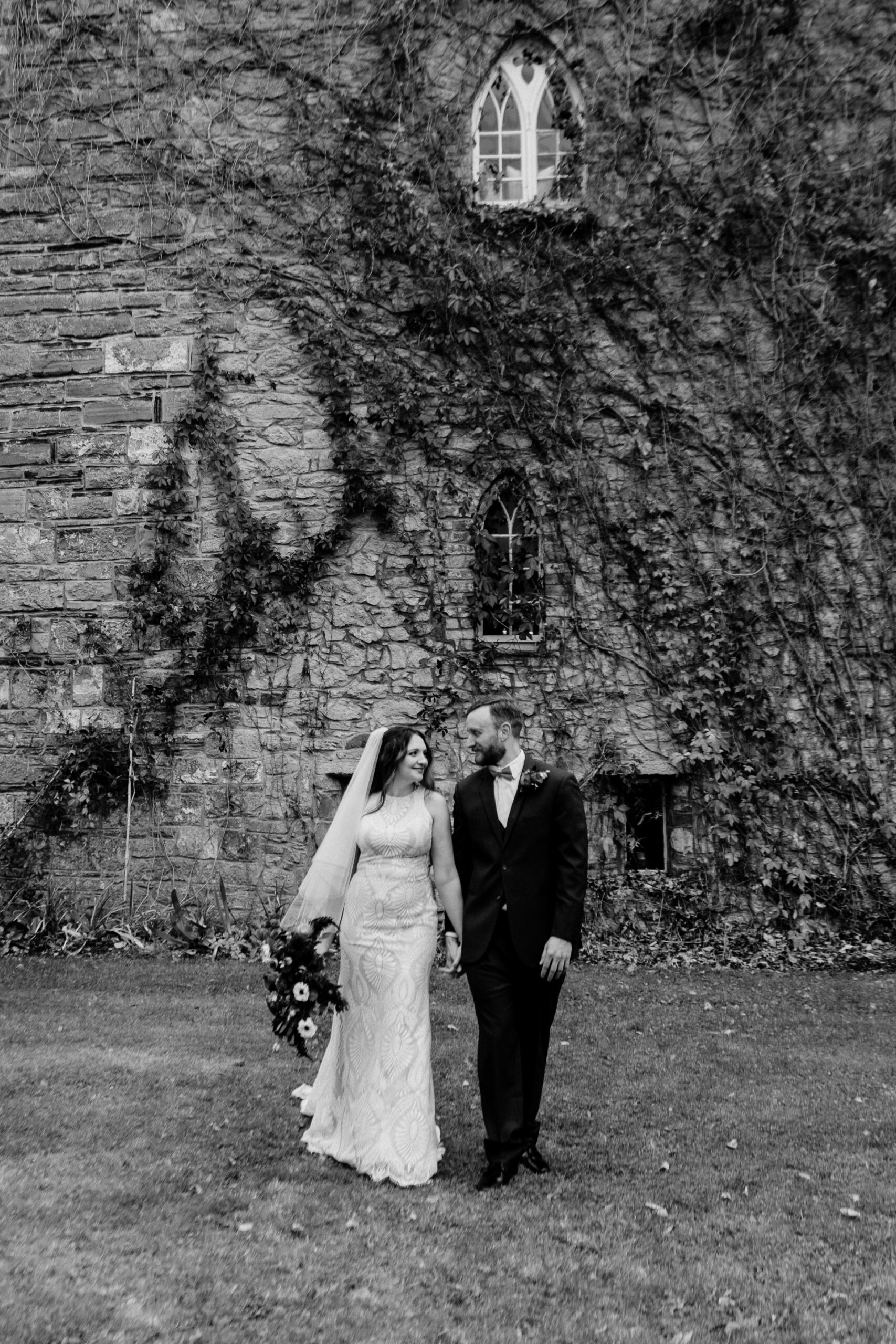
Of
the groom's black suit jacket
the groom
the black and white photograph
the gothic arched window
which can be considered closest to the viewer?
the groom

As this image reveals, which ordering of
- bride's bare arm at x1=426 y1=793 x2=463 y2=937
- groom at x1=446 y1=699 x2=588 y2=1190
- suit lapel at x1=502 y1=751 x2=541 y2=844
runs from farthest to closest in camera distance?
bride's bare arm at x1=426 y1=793 x2=463 y2=937, suit lapel at x1=502 y1=751 x2=541 y2=844, groom at x1=446 y1=699 x2=588 y2=1190

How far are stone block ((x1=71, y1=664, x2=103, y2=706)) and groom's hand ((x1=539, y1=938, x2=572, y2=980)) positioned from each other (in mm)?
5805

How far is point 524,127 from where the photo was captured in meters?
9.50

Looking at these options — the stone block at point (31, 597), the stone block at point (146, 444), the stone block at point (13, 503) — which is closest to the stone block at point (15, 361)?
the stone block at point (13, 503)

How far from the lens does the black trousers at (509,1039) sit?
4488 millimetres

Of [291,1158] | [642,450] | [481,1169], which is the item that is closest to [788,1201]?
[481,1169]

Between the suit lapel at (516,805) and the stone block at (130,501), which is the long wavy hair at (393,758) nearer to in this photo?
the suit lapel at (516,805)

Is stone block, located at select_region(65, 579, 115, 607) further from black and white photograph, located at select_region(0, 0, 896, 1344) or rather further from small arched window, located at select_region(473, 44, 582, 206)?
small arched window, located at select_region(473, 44, 582, 206)

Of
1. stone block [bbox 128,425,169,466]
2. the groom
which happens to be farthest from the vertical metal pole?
the groom

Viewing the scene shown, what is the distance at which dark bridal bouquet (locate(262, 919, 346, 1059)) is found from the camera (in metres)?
4.72

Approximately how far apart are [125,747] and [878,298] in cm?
700

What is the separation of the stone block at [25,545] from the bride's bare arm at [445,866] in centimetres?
566

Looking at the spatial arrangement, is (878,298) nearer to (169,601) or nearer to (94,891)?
(169,601)

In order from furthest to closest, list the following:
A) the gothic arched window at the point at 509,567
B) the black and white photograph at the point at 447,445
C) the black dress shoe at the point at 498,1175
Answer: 1. the gothic arched window at the point at 509,567
2. the black and white photograph at the point at 447,445
3. the black dress shoe at the point at 498,1175
